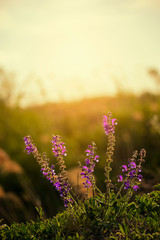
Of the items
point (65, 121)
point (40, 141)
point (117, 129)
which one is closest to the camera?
point (40, 141)

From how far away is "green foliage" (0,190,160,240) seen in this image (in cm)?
327

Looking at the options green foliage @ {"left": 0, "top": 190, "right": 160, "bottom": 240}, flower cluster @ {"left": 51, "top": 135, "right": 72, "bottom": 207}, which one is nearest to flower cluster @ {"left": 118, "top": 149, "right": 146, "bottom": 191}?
green foliage @ {"left": 0, "top": 190, "right": 160, "bottom": 240}

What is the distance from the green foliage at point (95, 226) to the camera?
327cm

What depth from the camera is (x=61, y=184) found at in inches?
138

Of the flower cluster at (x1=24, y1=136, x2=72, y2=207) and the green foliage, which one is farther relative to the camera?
the flower cluster at (x1=24, y1=136, x2=72, y2=207)

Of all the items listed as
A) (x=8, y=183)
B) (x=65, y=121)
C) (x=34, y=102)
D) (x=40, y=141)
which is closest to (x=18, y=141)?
(x=40, y=141)

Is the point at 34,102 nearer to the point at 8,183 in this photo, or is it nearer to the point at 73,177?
the point at 8,183

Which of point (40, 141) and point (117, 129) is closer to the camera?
point (40, 141)

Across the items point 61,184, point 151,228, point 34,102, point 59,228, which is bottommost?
point 151,228

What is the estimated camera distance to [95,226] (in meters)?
3.35

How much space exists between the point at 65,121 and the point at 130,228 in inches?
323

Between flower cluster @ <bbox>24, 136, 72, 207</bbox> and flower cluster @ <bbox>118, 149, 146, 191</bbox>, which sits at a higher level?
flower cluster @ <bbox>24, 136, 72, 207</bbox>

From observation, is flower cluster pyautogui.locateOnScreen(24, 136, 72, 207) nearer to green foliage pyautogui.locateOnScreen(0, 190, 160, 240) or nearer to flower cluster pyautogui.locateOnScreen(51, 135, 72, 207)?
flower cluster pyautogui.locateOnScreen(51, 135, 72, 207)

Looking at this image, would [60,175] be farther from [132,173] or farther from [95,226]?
[132,173]
